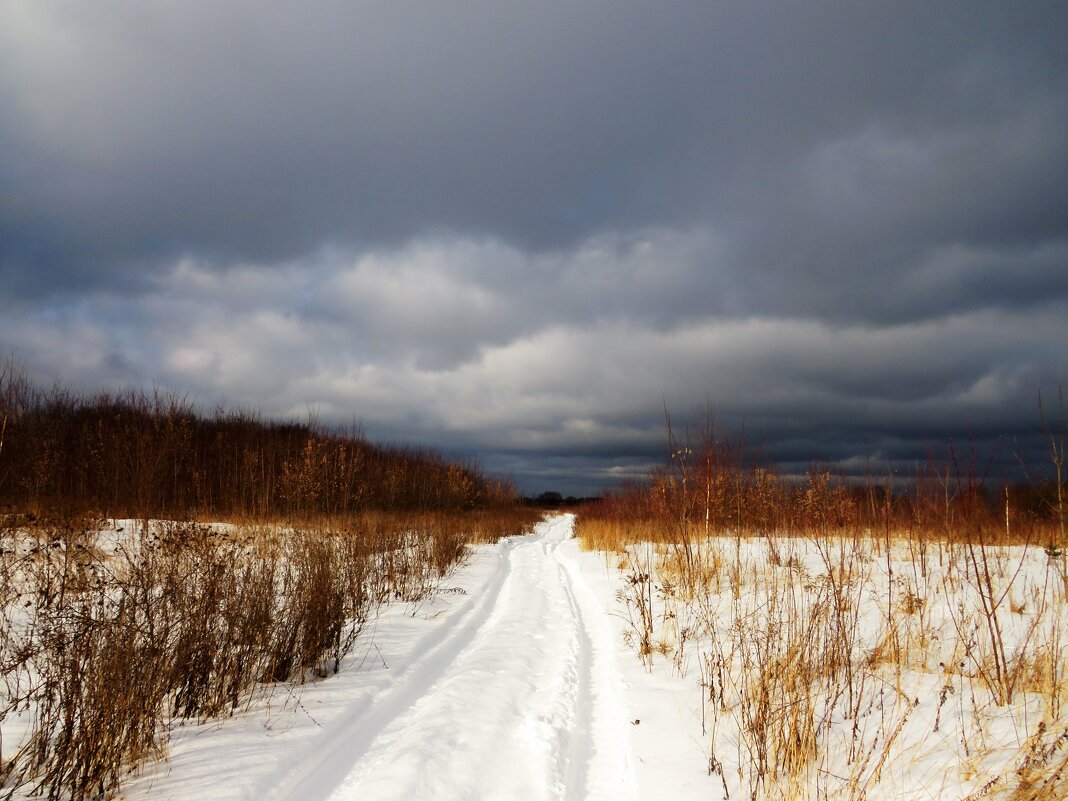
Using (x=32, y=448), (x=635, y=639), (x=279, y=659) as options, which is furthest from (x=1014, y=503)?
(x=32, y=448)

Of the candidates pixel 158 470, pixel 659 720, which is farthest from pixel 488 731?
pixel 158 470

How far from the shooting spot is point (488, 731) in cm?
391

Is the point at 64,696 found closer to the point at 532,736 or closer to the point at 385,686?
the point at 385,686

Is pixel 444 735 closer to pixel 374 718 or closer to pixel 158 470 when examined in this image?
pixel 374 718

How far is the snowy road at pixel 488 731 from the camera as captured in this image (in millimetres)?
3182

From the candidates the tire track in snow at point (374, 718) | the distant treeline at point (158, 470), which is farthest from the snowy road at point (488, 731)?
the distant treeline at point (158, 470)

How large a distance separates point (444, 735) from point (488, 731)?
348mm

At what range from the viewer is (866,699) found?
401 cm

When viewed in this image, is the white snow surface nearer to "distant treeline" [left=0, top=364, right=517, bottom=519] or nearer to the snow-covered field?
the snow-covered field

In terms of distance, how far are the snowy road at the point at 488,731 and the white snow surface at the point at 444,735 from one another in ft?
0.04

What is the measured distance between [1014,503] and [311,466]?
10620 mm

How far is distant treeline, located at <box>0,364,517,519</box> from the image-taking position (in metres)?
9.77

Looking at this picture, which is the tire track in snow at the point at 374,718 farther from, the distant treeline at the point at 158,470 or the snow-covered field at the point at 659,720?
the distant treeline at the point at 158,470

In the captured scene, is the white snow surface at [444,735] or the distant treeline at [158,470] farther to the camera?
the distant treeline at [158,470]
